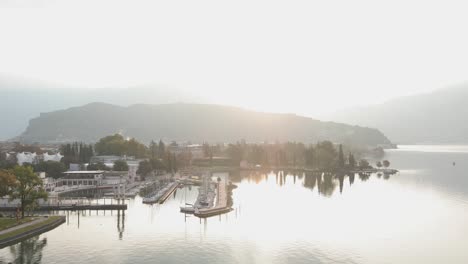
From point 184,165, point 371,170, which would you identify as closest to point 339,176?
point 371,170

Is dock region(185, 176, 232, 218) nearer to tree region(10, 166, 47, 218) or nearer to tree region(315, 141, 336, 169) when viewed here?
tree region(10, 166, 47, 218)

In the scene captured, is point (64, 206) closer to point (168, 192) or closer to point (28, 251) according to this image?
point (168, 192)

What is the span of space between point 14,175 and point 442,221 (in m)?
47.9

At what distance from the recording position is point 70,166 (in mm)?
96500

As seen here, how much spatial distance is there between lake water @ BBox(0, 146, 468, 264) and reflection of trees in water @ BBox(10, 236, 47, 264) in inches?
3.1

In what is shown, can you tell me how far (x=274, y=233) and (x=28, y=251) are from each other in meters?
22.6

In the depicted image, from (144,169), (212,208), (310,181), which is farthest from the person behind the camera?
(310,181)

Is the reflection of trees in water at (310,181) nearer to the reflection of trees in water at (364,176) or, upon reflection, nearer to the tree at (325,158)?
the reflection of trees in water at (364,176)

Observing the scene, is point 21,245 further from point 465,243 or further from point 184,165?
point 184,165

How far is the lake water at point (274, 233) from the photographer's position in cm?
3741

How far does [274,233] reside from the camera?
45.7 meters

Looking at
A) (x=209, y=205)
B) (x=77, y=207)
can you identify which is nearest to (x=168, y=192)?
(x=209, y=205)

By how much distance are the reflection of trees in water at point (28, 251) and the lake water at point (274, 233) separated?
0.08 metres

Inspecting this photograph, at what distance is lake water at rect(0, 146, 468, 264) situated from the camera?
37406mm
